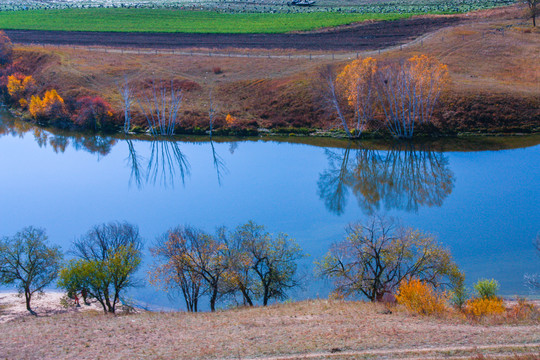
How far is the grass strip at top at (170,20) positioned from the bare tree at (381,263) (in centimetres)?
6335

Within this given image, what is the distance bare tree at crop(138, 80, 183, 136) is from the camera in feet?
187

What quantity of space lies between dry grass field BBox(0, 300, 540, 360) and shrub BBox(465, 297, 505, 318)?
1925mm

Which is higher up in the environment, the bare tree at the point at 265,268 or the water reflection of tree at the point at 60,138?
the water reflection of tree at the point at 60,138

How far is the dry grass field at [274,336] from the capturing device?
19219 millimetres

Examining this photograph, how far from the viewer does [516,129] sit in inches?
2104

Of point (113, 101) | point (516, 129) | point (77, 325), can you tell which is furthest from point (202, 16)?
point (77, 325)

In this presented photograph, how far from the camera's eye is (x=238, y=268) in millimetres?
27578

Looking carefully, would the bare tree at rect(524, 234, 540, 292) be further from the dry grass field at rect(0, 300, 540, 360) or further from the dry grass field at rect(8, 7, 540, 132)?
the dry grass field at rect(8, 7, 540, 132)

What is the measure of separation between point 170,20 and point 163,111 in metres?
48.7

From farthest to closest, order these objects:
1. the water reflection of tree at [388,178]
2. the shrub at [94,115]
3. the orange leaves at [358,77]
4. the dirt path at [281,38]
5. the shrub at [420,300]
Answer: the dirt path at [281,38] < the shrub at [94,115] < the orange leaves at [358,77] < the water reflection of tree at [388,178] < the shrub at [420,300]

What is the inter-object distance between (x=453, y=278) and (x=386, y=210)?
12316 millimetres

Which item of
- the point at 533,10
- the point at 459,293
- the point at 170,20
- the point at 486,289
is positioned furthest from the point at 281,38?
the point at 486,289

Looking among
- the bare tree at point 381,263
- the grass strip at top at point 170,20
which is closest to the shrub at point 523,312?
the bare tree at point 381,263

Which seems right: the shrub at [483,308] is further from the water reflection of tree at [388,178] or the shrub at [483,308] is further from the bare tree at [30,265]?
the bare tree at [30,265]
